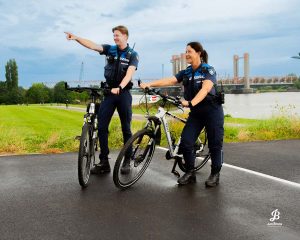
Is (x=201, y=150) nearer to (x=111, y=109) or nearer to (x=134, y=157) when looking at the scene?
(x=134, y=157)

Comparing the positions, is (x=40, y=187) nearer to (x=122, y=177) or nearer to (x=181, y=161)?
(x=122, y=177)

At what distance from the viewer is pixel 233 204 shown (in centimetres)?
498

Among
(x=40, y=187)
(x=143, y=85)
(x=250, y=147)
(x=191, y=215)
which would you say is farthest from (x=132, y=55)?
(x=250, y=147)

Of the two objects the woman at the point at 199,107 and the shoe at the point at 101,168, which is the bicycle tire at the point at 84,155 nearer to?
the shoe at the point at 101,168

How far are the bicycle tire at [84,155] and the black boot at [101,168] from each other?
58cm

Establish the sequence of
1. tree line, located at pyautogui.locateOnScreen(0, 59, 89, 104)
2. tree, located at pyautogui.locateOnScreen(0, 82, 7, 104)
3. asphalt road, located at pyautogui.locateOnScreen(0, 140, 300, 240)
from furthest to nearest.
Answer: tree, located at pyautogui.locateOnScreen(0, 82, 7, 104) < tree line, located at pyautogui.locateOnScreen(0, 59, 89, 104) < asphalt road, located at pyautogui.locateOnScreen(0, 140, 300, 240)

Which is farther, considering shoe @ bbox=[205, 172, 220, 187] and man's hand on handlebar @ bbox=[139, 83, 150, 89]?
shoe @ bbox=[205, 172, 220, 187]

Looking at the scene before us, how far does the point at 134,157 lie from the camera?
5.80 metres

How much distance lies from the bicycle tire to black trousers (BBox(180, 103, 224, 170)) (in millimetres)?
1191

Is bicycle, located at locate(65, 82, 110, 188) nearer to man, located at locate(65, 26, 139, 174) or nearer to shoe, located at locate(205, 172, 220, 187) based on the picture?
man, located at locate(65, 26, 139, 174)

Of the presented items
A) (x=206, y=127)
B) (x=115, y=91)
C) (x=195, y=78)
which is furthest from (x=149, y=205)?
(x=195, y=78)

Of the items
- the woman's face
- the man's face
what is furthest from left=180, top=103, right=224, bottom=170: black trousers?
the man's face

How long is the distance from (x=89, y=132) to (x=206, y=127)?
4.89 feet

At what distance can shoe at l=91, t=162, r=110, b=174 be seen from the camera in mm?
6518
